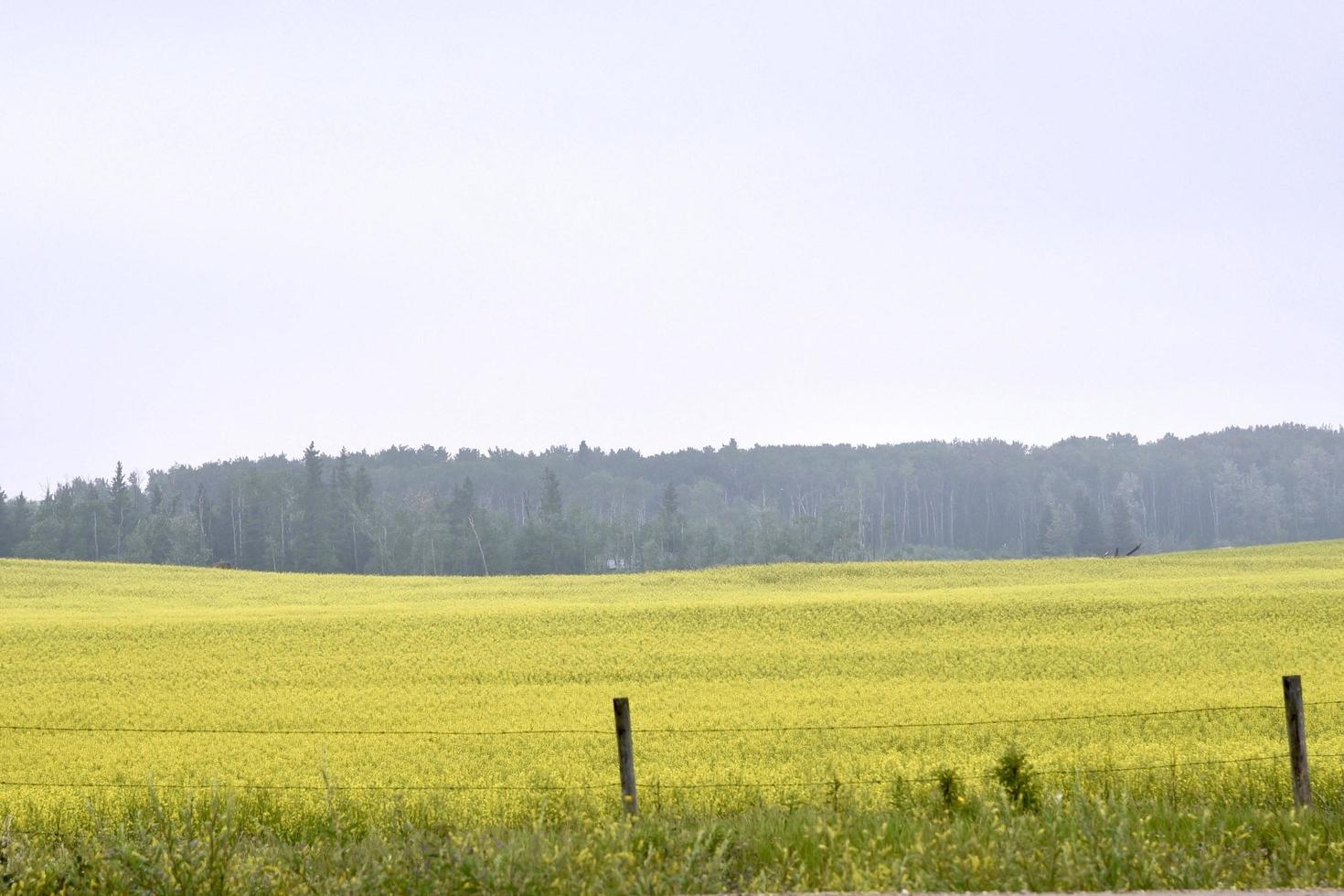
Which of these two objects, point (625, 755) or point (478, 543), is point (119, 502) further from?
point (625, 755)

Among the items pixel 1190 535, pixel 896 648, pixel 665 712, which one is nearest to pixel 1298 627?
pixel 896 648

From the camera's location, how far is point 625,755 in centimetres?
859

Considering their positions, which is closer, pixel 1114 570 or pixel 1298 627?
pixel 1298 627

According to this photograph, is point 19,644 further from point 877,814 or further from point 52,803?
point 877,814

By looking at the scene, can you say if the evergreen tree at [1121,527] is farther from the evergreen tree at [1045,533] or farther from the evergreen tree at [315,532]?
the evergreen tree at [315,532]

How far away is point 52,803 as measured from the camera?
10.9 metres

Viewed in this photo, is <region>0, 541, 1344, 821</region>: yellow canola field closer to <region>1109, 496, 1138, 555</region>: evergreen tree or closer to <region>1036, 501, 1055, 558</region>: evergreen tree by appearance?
<region>1036, 501, 1055, 558</region>: evergreen tree

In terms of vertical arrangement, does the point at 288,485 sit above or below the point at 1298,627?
above

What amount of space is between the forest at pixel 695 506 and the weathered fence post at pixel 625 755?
9481 centimetres

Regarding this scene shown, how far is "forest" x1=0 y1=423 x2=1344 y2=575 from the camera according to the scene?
10706 centimetres

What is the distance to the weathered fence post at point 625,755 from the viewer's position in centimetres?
835

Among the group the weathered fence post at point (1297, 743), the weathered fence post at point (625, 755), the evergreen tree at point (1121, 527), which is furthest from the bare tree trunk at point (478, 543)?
the weathered fence post at point (1297, 743)

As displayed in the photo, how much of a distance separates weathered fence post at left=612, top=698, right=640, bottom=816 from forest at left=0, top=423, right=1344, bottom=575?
311ft

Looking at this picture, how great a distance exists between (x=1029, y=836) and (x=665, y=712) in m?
9.97
